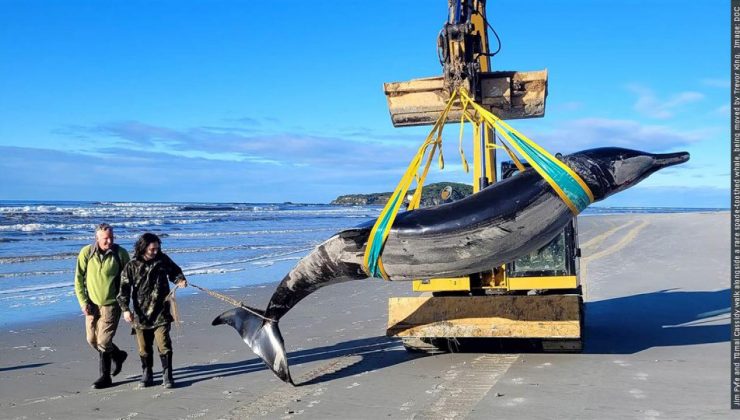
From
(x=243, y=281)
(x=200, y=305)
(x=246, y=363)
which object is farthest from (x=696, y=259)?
(x=246, y=363)

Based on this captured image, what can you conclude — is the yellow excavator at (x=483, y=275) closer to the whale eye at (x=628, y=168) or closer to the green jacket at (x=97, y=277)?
the whale eye at (x=628, y=168)

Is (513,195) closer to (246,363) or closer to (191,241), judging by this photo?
(246,363)

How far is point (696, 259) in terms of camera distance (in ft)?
61.8

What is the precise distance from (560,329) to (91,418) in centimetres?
483

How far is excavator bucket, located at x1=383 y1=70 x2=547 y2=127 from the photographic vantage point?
7461mm

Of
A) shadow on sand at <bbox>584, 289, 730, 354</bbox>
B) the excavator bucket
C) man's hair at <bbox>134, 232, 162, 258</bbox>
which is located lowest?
shadow on sand at <bbox>584, 289, 730, 354</bbox>

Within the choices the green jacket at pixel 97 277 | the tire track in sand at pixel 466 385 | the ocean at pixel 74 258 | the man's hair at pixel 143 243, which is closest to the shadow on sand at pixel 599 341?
the tire track in sand at pixel 466 385

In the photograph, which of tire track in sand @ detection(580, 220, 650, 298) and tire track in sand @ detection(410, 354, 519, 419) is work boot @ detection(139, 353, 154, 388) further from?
tire track in sand @ detection(580, 220, 650, 298)

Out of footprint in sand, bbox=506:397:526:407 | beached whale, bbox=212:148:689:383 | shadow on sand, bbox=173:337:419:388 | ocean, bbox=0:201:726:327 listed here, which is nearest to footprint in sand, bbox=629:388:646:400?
footprint in sand, bbox=506:397:526:407

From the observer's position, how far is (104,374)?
759cm

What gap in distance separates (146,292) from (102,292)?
59 centimetres

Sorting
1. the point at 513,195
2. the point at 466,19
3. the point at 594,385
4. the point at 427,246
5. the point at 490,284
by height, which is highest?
the point at 466,19

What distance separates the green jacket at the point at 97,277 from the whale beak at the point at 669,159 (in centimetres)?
556

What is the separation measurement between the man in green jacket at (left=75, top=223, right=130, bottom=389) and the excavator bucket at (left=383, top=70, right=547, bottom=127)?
3.45 metres
